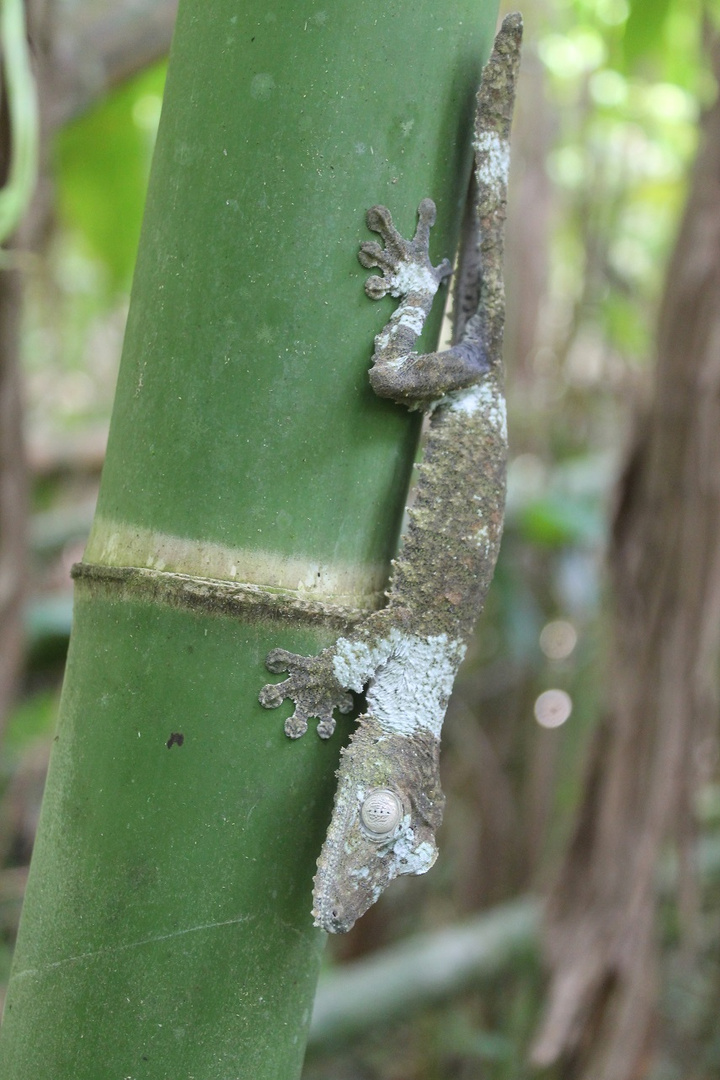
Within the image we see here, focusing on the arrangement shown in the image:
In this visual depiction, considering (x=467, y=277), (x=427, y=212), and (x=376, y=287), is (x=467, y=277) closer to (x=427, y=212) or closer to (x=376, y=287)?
(x=427, y=212)

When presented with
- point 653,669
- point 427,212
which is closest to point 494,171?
point 427,212

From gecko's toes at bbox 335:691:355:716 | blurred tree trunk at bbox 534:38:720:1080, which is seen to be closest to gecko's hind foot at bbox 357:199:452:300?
gecko's toes at bbox 335:691:355:716

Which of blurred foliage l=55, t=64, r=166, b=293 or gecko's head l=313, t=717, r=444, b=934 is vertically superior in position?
blurred foliage l=55, t=64, r=166, b=293

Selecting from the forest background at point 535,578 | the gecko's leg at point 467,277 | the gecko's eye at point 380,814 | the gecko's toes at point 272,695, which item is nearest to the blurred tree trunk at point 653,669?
the forest background at point 535,578

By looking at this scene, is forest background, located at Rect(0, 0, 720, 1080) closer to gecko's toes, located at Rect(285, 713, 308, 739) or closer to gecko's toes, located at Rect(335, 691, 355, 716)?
gecko's toes, located at Rect(335, 691, 355, 716)

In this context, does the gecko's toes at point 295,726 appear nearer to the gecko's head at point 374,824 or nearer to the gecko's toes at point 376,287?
the gecko's head at point 374,824
